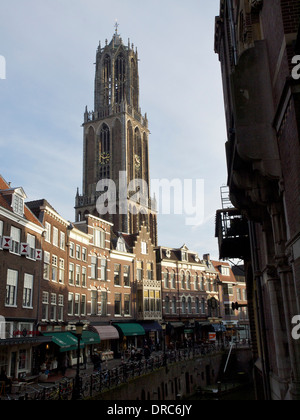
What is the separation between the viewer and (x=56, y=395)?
1806cm

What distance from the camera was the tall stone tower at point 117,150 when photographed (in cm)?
8794

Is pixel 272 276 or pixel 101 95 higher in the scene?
pixel 101 95

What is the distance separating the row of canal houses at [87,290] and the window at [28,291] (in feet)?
0.23

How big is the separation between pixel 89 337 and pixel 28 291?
9.13 metres

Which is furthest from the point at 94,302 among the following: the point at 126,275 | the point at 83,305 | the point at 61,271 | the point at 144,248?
the point at 144,248

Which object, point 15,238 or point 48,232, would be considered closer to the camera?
point 15,238

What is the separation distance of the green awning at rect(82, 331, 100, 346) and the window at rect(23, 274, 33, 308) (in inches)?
283

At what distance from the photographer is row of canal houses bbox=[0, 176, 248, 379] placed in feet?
91.8

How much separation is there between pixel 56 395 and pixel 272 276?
38.5 ft

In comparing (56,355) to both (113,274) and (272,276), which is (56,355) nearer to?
(113,274)

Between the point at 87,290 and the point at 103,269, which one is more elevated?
the point at 103,269

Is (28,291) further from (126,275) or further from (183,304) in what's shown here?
(183,304)

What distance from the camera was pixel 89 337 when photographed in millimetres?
36594

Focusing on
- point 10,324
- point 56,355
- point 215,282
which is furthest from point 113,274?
point 215,282
